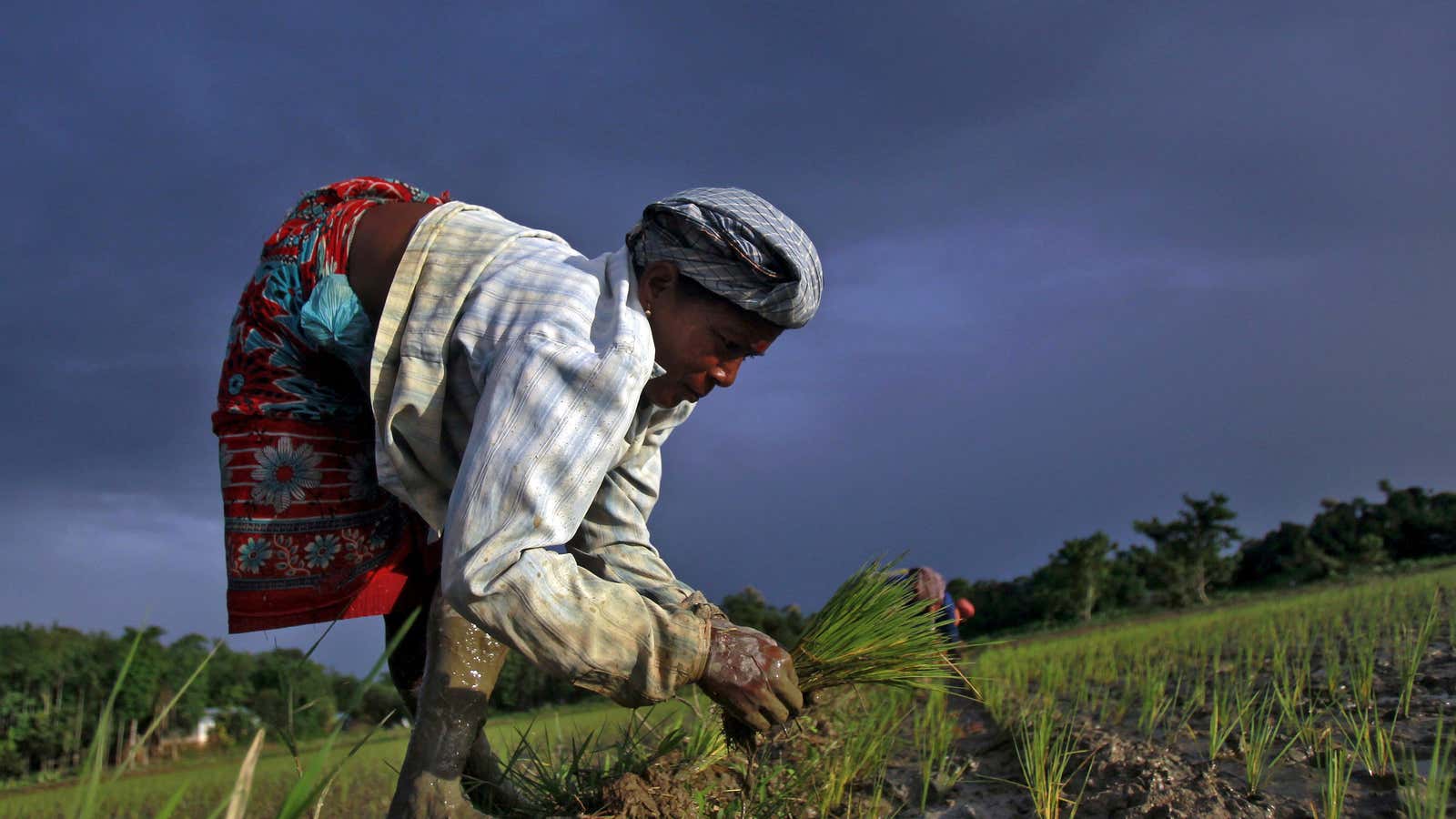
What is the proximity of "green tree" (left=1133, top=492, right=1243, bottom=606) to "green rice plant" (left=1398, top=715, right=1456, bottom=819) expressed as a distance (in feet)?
54.7

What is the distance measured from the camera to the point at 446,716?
1.98m

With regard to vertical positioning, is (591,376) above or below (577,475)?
above

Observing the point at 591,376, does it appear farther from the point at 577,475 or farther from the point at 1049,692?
the point at 1049,692

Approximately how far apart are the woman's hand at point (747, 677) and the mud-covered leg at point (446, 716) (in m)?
0.53

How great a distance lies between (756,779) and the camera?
249 cm

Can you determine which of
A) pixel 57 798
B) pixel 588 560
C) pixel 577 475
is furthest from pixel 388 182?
pixel 57 798

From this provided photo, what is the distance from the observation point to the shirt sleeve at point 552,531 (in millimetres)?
1543

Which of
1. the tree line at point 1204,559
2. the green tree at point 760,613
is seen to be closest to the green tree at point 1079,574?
the tree line at point 1204,559

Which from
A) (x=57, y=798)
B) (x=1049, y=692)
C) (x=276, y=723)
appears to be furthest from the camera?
(x=57, y=798)

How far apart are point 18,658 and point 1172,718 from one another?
57.7ft

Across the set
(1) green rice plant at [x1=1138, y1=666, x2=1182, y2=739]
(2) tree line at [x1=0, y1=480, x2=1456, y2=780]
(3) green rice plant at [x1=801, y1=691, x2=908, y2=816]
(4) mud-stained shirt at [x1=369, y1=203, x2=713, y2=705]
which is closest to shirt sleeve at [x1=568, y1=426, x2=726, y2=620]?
(4) mud-stained shirt at [x1=369, y1=203, x2=713, y2=705]

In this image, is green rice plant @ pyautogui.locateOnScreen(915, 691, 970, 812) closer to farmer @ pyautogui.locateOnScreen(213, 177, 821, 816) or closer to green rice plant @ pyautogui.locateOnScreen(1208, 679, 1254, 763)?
green rice plant @ pyautogui.locateOnScreen(1208, 679, 1254, 763)

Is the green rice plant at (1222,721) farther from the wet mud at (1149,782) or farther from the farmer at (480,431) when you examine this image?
the farmer at (480,431)

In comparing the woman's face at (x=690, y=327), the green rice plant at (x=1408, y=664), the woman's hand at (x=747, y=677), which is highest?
the woman's face at (x=690, y=327)
